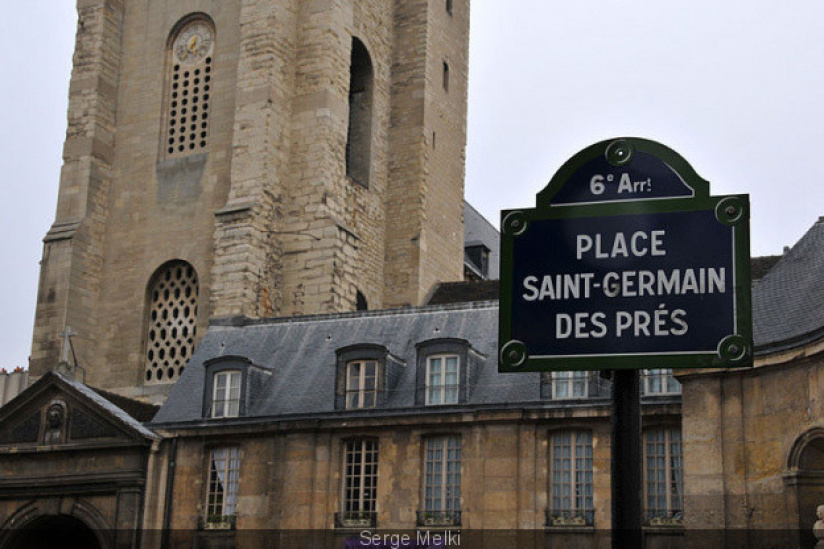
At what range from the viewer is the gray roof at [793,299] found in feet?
54.7

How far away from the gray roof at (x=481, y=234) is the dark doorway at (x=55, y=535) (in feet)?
72.4

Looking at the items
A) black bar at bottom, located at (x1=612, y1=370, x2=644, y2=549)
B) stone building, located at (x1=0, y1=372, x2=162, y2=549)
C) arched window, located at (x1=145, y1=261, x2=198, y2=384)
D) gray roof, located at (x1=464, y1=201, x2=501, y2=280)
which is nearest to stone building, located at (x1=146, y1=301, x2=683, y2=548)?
stone building, located at (x1=0, y1=372, x2=162, y2=549)

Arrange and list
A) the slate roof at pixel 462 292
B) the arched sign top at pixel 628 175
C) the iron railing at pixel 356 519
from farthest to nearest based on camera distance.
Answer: the slate roof at pixel 462 292
the iron railing at pixel 356 519
the arched sign top at pixel 628 175

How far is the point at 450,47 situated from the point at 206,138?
883 centimetres

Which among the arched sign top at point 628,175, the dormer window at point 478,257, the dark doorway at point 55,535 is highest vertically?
the dormer window at point 478,257

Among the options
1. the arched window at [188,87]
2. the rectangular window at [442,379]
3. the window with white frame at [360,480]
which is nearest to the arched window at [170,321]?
the arched window at [188,87]

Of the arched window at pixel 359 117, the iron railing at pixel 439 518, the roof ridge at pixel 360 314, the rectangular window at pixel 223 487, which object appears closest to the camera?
the iron railing at pixel 439 518

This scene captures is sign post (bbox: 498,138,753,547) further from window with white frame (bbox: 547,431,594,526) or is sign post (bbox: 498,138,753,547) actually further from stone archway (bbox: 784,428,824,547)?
window with white frame (bbox: 547,431,594,526)

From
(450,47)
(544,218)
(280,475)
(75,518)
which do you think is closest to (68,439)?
(75,518)

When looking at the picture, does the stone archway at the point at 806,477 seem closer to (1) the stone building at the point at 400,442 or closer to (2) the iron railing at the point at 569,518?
(1) the stone building at the point at 400,442

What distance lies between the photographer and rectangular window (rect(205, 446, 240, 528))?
23.0 meters

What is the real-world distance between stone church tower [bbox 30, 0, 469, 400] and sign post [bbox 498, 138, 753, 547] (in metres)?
26.9

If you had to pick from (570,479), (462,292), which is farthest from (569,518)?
(462,292)

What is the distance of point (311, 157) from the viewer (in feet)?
108
